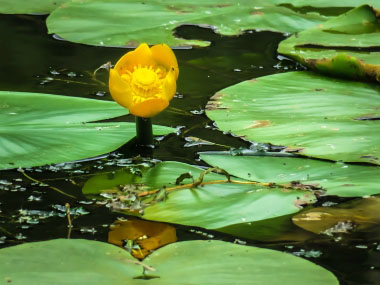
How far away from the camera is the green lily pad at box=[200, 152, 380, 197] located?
1.51m

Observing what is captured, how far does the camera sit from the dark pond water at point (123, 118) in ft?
4.43

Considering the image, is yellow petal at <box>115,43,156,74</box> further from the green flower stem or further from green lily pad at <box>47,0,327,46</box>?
green lily pad at <box>47,0,327,46</box>

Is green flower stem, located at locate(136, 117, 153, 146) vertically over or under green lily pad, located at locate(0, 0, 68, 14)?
under

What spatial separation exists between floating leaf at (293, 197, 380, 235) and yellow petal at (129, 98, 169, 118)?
Answer: 38 cm

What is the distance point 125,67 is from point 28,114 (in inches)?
11.2

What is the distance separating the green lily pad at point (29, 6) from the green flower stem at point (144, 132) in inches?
54.2

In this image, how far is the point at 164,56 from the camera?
1683 mm

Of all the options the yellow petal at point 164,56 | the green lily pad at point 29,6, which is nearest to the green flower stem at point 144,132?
the yellow petal at point 164,56

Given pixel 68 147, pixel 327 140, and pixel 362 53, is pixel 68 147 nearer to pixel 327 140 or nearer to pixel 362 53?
pixel 327 140

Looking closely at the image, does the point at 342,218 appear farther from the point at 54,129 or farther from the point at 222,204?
the point at 54,129

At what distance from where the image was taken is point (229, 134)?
1.87 m

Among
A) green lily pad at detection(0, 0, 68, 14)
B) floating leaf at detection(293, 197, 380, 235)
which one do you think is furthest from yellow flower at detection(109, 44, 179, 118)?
green lily pad at detection(0, 0, 68, 14)

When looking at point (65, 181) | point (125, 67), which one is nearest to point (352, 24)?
point (125, 67)

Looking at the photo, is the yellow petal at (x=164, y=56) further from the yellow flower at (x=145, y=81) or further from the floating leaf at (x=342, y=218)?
the floating leaf at (x=342, y=218)
